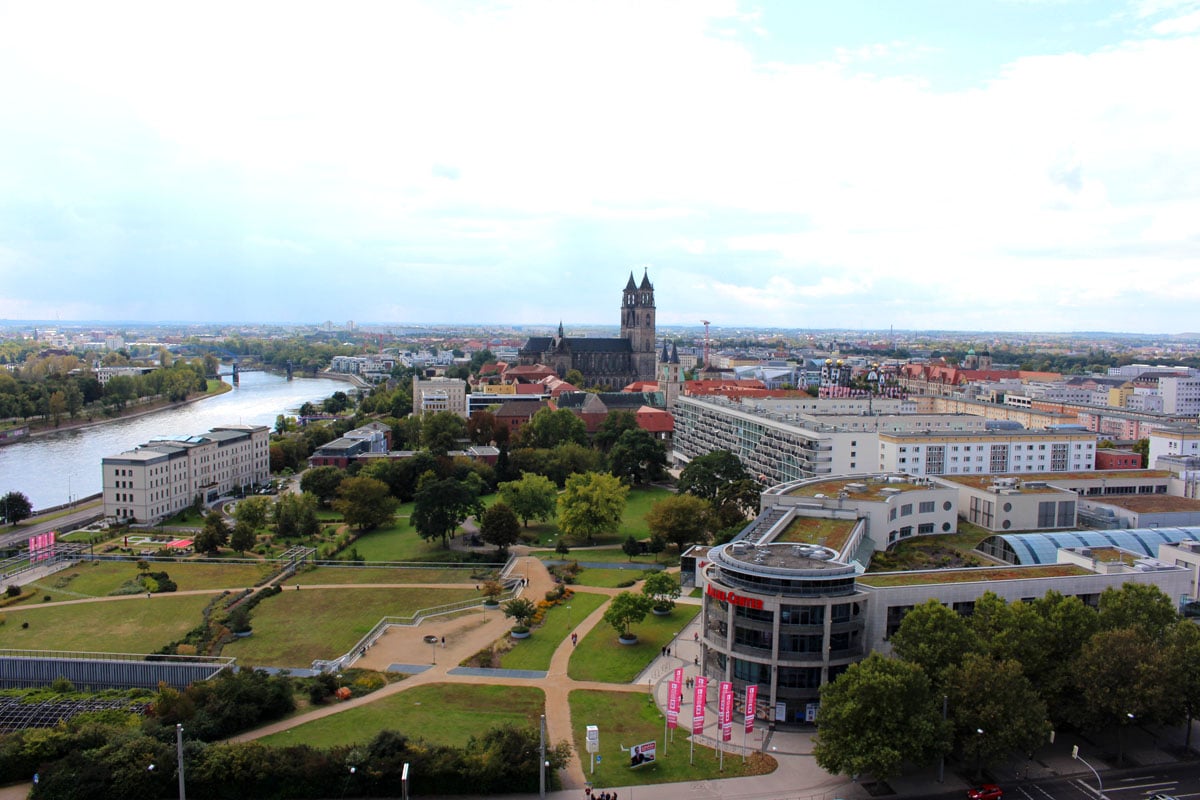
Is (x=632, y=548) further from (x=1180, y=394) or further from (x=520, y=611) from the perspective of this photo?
(x=1180, y=394)

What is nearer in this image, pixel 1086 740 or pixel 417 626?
pixel 1086 740

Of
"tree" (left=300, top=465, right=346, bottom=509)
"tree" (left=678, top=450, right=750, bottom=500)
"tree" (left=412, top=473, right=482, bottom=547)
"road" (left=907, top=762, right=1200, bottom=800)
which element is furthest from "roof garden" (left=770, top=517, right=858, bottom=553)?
"tree" (left=300, top=465, right=346, bottom=509)

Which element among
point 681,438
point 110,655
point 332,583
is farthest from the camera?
point 681,438

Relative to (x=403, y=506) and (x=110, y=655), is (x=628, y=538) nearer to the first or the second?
(x=403, y=506)

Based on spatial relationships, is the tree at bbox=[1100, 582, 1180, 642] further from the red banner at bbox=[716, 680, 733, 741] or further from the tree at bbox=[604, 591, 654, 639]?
the tree at bbox=[604, 591, 654, 639]

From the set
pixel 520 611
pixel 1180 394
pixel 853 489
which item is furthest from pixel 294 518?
pixel 1180 394

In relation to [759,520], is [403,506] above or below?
below

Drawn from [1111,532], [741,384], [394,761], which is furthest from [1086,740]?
[741,384]
